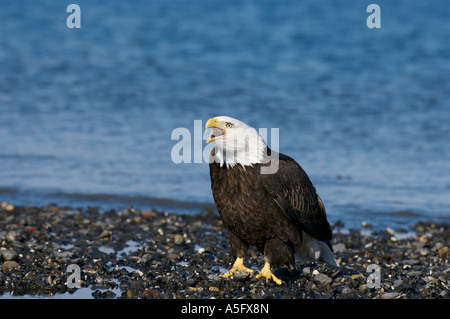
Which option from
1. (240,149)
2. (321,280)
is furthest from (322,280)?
(240,149)

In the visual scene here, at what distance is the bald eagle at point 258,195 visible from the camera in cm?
563

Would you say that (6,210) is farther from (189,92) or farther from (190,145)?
(189,92)

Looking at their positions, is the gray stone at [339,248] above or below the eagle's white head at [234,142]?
below

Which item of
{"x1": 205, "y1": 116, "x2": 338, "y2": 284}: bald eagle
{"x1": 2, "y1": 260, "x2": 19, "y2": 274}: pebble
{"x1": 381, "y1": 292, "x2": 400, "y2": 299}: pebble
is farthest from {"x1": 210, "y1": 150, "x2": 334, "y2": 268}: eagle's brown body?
{"x1": 2, "y1": 260, "x2": 19, "y2": 274}: pebble

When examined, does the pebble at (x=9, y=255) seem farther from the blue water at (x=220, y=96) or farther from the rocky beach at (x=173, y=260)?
the blue water at (x=220, y=96)

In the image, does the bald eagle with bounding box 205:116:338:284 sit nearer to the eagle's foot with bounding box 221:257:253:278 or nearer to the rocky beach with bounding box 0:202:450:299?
the eagle's foot with bounding box 221:257:253:278

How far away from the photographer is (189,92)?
14344 mm

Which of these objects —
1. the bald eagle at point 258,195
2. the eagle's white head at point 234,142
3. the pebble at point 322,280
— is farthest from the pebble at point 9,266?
the pebble at point 322,280

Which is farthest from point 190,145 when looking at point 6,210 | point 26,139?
point 6,210

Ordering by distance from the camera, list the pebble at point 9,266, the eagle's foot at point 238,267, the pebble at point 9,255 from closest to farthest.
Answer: the pebble at point 9,266 < the eagle's foot at point 238,267 < the pebble at point 9,255

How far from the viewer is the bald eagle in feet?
18.5

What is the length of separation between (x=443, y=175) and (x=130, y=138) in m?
4.81

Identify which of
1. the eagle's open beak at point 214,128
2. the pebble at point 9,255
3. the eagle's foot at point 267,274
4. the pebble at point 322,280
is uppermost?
the eagle's open beak at point 214,128

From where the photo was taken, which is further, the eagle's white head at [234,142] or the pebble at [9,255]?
the pebble at [9,255]
